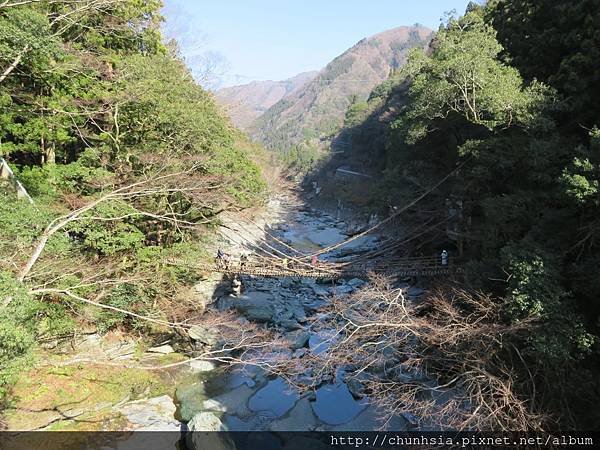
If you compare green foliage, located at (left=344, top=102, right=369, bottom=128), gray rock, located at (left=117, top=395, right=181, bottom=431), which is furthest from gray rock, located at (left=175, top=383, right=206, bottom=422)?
green foliage, located at (left=344, top=102, right=369, bottom=128)

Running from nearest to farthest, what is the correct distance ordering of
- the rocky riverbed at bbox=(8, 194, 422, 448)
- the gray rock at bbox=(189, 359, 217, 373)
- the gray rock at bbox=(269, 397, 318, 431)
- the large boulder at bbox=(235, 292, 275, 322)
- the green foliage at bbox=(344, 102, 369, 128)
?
the rocky riverbed at bbox=(8, 194, 422, 448) < the gray rock at bbox=(269, 397, 318, 431) < the gray rock at bbox=(189, 359, 217, 373) < the large boulder at bbox=(235, 292, 275, 322) < the green foliage at bbox=(344, 102, 369, 128)

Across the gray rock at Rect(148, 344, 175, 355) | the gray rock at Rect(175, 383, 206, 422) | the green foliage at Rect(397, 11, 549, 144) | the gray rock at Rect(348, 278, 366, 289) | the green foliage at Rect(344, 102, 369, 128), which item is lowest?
the gray rock at Rect(348, 278, 366, 289)

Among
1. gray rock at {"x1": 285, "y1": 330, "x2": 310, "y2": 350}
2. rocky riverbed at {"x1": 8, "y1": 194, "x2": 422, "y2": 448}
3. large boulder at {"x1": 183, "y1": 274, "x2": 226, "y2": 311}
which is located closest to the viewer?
rocky riverbed at {"x1": 8, "y1": 194, "x2": 422, "y2": 448}

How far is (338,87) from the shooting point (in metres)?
88.2

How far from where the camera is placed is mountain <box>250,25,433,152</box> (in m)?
75.2

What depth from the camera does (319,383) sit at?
746 centimetres

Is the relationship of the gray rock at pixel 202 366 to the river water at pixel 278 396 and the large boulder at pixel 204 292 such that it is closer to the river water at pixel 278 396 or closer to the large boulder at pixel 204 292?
the river water at pixel 278 396

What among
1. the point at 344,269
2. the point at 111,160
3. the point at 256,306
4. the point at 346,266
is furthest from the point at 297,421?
the point at 111,160

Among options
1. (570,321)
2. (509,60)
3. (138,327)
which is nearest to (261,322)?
(138,327)

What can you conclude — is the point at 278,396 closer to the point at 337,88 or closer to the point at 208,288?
the point at 208,288

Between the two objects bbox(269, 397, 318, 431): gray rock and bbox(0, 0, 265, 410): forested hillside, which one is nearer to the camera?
bbox(0, 0, 265, 410): forested hillside

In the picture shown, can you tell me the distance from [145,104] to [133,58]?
3.51 feet

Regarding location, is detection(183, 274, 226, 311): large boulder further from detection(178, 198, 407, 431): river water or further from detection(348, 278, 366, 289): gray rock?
detection(348, 278, 366, 289): gray rock

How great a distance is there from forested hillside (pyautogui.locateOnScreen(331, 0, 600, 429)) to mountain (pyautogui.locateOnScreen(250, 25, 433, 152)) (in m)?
57.0
